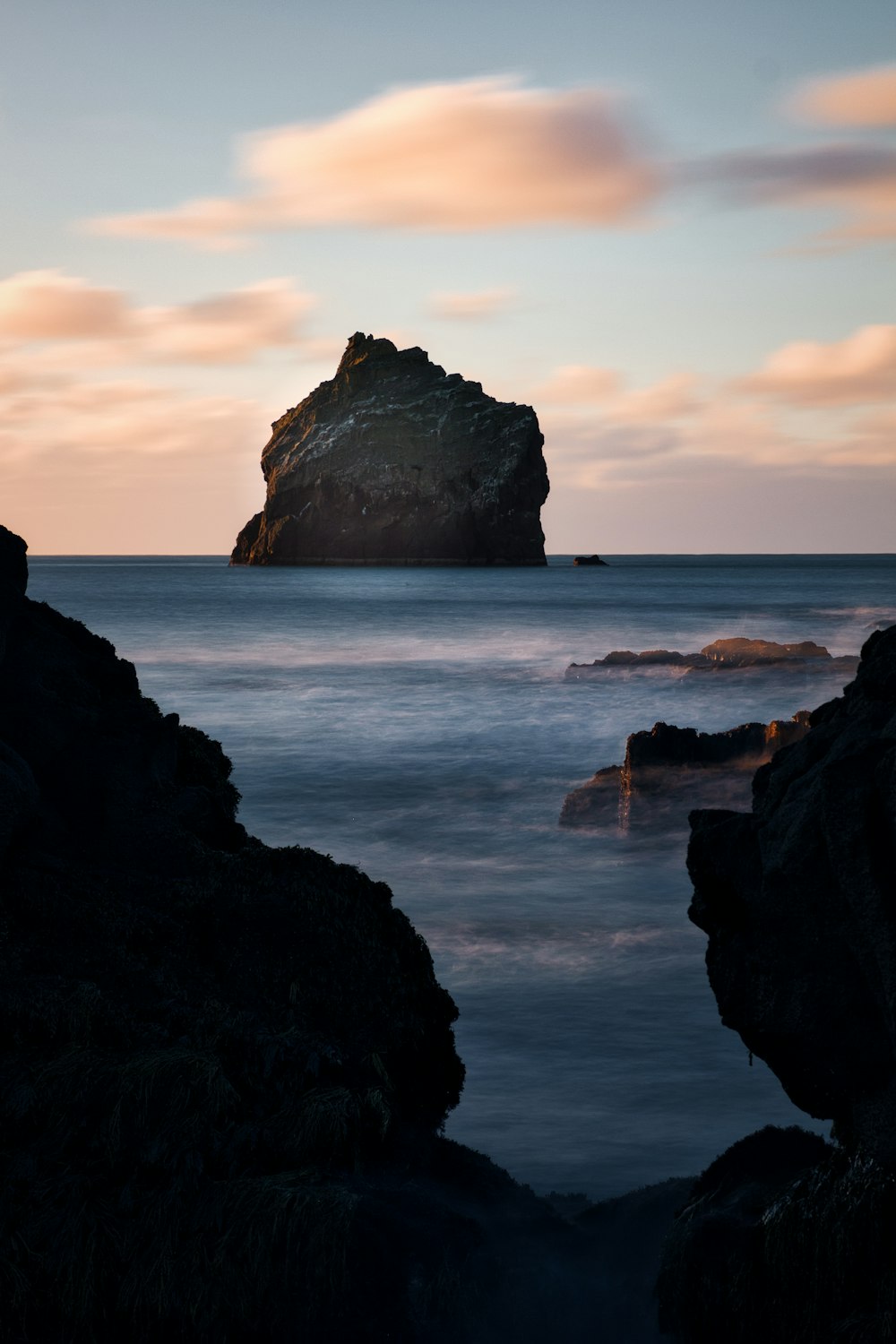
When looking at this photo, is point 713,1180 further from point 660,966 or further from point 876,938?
point 660,966

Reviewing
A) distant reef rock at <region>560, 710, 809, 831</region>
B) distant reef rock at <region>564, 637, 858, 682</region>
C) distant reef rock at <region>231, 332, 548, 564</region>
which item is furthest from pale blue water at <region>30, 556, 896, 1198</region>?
distant reef rock at <region>231, 332, 548, 564</region>

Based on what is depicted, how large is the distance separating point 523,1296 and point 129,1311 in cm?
179

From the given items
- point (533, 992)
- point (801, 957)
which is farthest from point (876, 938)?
point (533, 992)

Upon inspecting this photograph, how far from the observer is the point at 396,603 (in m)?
103

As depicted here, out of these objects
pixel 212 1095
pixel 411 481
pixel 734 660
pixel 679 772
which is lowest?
pixel 212 1095

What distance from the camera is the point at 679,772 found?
17.0 meters

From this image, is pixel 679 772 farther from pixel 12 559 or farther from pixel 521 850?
pixel 12 559

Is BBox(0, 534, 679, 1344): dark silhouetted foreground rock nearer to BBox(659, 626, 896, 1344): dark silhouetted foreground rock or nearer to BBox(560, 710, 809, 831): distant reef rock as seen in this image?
BBox(659, 626, 896, 1344): dark silhouetted foreground rock

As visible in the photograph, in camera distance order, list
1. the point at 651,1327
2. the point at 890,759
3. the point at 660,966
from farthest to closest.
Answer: the point at 660,966, the point at 651,1327, the point at 890,759

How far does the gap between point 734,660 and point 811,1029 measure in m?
33.3

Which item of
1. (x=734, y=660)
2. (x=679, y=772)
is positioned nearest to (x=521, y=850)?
(x=679, y=772)

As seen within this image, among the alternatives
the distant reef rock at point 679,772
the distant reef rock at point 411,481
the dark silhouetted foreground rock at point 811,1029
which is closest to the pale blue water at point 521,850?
the distant reef rock at point 679,772

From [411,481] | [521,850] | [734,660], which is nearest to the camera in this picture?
[521,850]

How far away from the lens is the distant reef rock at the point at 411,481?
176625mm
